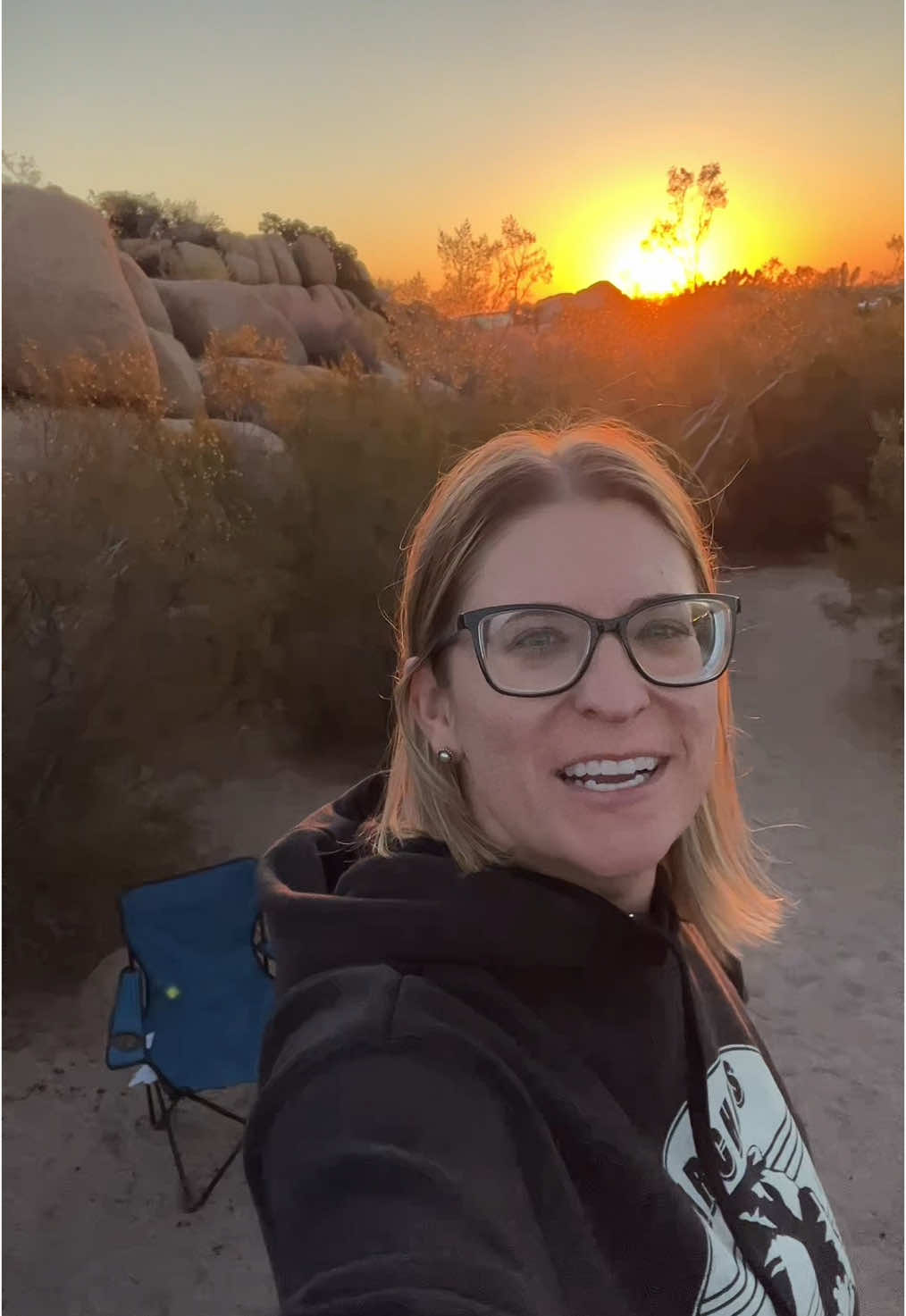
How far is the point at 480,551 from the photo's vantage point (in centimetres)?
81

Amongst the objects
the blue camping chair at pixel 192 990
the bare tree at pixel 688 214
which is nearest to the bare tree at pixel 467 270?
the bare tree at pixel 688 214

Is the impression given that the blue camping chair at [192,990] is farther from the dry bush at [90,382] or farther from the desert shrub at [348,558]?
the dry bush at [90,382]

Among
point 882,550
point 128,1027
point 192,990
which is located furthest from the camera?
point 882,550

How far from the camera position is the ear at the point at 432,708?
85 cm

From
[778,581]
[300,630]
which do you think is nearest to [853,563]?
[778,581]

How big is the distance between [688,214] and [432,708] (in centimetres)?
806

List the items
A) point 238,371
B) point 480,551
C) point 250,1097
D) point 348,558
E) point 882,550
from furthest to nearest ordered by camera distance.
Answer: point 238,371 → point 882,550 → point 348,558 → point 250,1097 → point 480,551

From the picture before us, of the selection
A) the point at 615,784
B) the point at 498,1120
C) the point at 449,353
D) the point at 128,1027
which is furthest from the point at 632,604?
the point at 449,353

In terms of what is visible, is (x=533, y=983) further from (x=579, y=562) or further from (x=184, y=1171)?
(x=184, y=1171)

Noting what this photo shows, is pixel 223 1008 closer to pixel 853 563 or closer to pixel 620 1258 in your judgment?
pixel 620 1258

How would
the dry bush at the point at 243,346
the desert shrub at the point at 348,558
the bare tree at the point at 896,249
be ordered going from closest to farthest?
1. the desert shrub at the point at 348,558
2. the dry bush at the point at 243,346
3. the bare tree at the point at 896,249

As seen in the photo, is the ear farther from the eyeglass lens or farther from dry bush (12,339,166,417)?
dry bush (12,339,166,417)

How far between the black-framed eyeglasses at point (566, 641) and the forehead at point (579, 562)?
0.01m

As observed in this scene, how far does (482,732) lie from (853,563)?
6.04 metres
